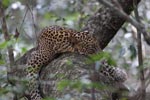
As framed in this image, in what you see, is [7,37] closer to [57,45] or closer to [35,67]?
[35,67]

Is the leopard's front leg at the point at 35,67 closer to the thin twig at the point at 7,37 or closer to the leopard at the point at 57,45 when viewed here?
the leopard at the point at 57,45

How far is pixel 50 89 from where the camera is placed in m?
4.88

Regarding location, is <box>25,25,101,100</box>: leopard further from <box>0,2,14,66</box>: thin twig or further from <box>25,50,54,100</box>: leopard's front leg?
<box>0,2,14,66</box>: thin twig

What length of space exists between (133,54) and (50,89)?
4.80 feet

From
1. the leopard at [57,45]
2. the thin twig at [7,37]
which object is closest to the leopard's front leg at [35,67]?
the leopard at [57,45]

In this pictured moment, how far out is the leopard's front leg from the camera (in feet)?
19.2

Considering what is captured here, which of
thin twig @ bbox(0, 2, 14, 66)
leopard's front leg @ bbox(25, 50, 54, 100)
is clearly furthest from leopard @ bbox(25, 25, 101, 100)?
thin twig @ bbox(0, 2, 14, 66)

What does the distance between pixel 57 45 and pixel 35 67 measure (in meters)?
0.47

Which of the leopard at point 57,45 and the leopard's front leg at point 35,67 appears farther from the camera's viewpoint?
the leopard at point 57,45

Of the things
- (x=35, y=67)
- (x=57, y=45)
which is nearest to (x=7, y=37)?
(x=35, y=67)

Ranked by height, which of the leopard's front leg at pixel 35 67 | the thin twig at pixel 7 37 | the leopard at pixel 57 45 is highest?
the thin twig at pixel 7 37

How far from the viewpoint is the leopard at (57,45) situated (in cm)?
615

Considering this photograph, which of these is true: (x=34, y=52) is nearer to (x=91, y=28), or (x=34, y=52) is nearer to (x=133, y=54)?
(x=91, y=28)

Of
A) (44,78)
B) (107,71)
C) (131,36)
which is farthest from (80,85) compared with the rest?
(131,36)
